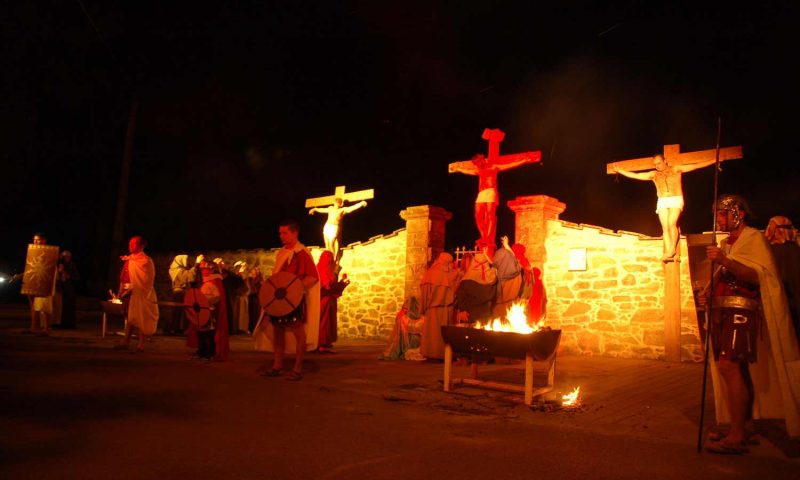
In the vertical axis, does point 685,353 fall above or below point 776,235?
below

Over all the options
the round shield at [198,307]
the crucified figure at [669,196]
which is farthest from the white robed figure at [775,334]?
the round shield at [198,307]

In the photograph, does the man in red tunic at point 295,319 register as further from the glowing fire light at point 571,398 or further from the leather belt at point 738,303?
the leather belt at point 738,303

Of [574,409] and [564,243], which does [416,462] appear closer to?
[574,409]

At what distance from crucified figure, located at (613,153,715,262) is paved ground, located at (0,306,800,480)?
2.69m

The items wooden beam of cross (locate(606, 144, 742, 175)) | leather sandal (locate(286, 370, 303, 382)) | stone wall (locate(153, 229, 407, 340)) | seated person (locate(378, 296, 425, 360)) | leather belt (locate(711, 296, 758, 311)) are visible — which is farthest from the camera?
stone wall (locate(153, 229, 407, 340))

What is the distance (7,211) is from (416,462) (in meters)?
25.4

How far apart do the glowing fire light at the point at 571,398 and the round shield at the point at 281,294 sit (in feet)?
10.4

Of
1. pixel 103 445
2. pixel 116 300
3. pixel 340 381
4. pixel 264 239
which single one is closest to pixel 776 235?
pixel 340 381

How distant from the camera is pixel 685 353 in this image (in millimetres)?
9539

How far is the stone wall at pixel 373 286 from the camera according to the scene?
13.1m

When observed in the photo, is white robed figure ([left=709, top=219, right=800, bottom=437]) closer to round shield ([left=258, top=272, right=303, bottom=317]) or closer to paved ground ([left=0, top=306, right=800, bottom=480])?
paved ground ([left=0, top=306, right=800, bottom=480])

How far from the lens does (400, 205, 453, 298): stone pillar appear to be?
39.4ft

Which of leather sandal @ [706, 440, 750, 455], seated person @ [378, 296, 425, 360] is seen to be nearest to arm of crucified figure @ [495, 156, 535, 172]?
seated person @ [378, 296, 425, 360]

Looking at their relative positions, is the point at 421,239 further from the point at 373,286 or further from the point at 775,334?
the point at 775,334
